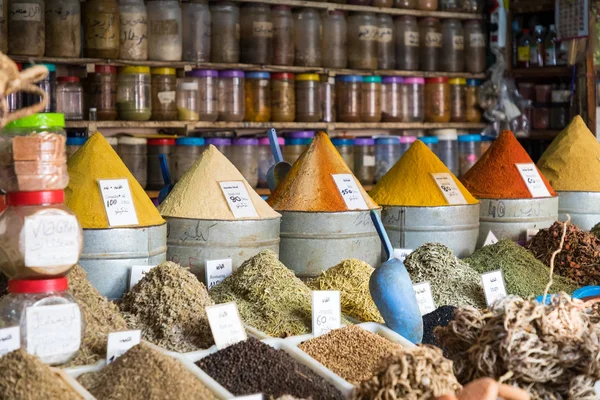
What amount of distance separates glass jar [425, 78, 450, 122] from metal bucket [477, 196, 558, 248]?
5.69 feet

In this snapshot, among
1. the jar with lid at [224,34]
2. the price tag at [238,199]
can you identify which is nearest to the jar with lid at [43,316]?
the price tag at [238,199]

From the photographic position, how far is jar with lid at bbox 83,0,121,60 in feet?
10.3

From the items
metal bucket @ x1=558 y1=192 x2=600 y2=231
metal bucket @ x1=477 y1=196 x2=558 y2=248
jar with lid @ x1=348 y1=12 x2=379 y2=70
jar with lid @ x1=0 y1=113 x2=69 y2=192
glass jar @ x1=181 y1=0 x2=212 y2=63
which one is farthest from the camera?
jar with lid @ x1=348 y1=12 x2=379 y2=70

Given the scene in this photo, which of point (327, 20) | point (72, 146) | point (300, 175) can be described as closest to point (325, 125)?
point (327, 20)

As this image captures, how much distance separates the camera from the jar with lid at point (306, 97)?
361 centimetres

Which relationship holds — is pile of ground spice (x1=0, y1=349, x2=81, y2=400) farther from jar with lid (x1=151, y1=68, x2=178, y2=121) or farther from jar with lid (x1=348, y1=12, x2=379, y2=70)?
jar with lid (x1=348, y1=12, x2=379, y2=70)

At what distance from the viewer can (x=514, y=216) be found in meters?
2.33

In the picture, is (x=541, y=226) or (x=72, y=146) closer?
(x=541, y=226)

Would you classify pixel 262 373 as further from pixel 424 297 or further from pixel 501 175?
pixel 501 175

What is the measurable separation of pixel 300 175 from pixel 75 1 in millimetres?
1492

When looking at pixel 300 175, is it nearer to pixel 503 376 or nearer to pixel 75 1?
pixel 503 376

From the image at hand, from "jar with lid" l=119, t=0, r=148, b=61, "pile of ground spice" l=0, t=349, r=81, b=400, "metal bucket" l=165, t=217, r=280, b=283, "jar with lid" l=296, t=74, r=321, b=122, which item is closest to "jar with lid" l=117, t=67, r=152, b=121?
"jar with lid" l=119, t=0, r=148, b=61

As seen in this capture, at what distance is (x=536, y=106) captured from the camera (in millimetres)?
4102

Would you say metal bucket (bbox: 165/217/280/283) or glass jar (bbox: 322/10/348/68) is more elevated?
glass jar (bbox: 322/10/348/68)
